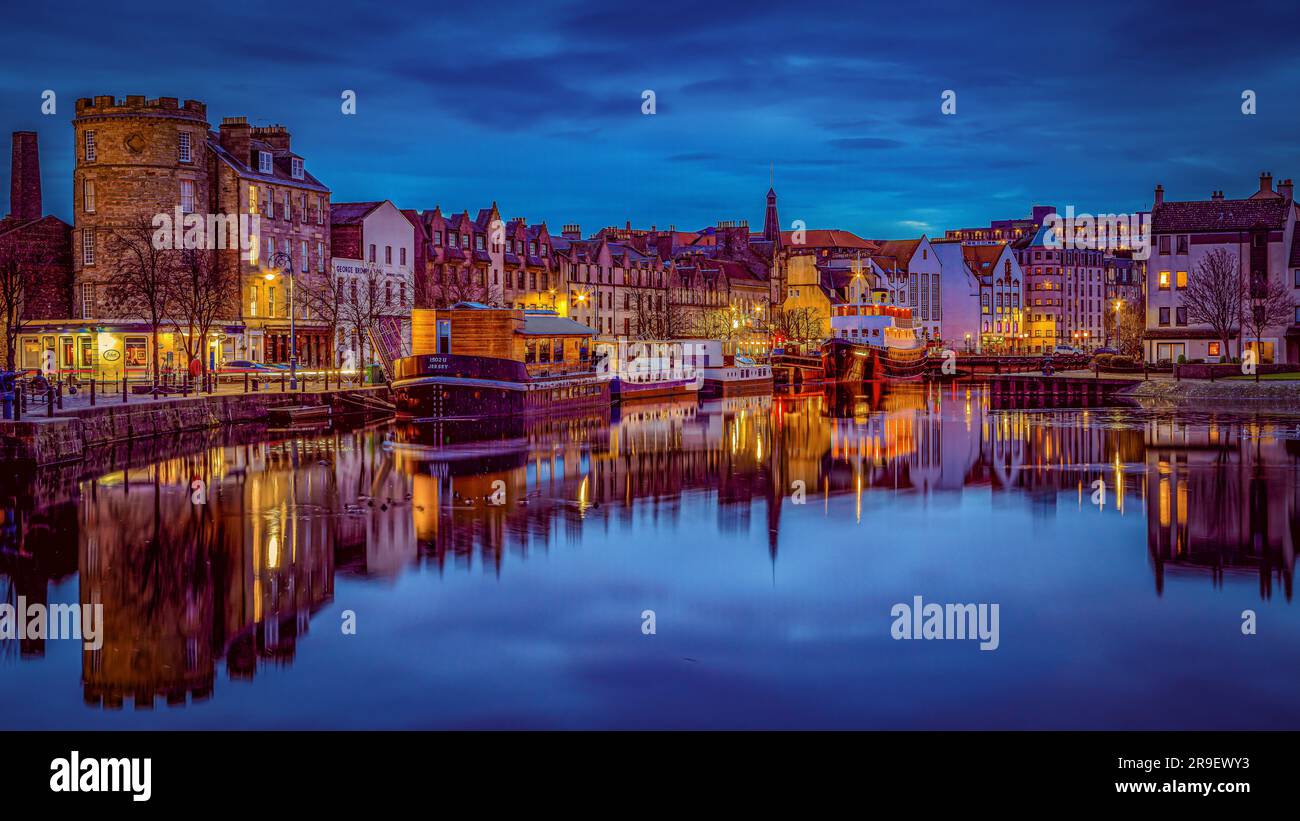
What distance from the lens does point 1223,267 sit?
82.6 m

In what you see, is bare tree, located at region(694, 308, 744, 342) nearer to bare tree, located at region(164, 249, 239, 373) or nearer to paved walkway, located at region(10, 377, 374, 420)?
bare tree, located at region(164, 249, 239, 373)

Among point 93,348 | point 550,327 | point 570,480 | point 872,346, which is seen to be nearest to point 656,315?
point 872,346

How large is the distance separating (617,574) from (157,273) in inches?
1840

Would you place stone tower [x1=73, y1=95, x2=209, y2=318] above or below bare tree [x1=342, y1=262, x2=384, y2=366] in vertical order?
above

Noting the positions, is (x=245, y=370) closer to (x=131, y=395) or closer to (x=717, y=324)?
(x=131, y=395)

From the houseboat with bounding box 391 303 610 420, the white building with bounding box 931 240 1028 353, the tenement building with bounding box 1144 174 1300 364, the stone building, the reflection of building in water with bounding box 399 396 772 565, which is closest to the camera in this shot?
the reflection of building in water with bounding box 399 396 772 565

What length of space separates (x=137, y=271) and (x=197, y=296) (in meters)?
6.44

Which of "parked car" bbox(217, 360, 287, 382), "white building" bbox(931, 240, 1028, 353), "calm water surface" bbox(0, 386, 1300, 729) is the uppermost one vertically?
"white building" bbox(931, 240, 1028, 353)

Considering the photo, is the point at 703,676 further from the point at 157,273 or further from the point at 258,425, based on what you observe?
the point at 157,273

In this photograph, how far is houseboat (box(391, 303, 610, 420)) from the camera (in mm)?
51406

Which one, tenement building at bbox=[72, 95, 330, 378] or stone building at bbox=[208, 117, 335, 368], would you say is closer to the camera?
tenement building at bbox=[72, 95, 330, 378]

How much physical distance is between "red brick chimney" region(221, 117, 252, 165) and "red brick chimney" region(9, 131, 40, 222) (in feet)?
34.9

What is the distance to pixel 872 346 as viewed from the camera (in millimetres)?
104562

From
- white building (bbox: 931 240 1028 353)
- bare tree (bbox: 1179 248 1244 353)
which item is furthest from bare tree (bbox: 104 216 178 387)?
white building (bbox: 931 240 1028 353)
